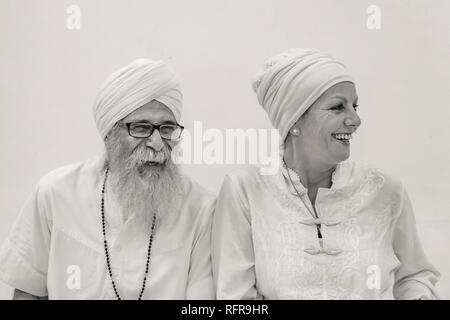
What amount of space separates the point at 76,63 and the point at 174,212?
1138 mm

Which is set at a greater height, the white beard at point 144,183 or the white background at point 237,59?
the white background at point 237,59

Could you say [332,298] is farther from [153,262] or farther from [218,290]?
[153,262]

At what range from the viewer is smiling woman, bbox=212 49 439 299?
2.71m

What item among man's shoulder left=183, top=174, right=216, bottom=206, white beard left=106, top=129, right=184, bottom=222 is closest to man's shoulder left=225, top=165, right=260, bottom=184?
man's shoulder left=183, top=174, right=216, bottom=206

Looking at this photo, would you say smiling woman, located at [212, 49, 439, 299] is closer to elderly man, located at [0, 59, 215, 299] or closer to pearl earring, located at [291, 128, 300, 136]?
pearl earring, located at [291, 128, 300, 136]

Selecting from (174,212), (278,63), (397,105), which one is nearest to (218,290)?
(174,212)

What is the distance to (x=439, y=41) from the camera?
Answer: 3529 mm

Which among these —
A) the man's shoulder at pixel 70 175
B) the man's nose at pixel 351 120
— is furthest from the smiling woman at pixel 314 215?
the man's shoulder at pixel 70 175

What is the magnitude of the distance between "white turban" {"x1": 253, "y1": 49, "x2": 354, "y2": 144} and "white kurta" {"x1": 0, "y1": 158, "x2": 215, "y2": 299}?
58 centimetres

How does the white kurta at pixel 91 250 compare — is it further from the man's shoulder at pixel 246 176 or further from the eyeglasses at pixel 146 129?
the eyeglasses at pixel 146 129

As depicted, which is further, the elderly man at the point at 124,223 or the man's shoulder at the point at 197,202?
the man's shoulder at the point at 197,202

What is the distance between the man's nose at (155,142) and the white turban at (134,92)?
144 millimetres

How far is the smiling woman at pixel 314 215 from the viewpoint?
271cm

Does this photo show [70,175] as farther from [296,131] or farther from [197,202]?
[296,131]
